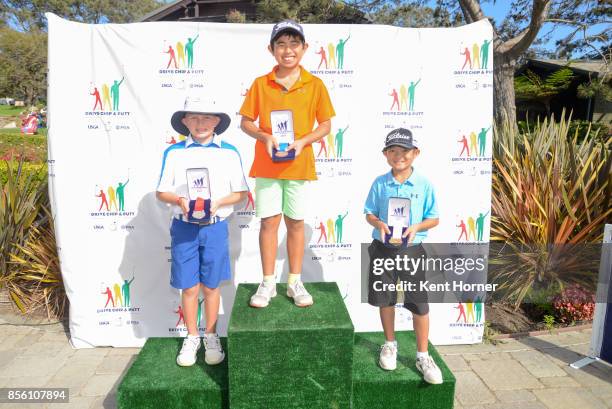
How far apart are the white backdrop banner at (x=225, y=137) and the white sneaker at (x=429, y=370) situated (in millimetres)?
1081

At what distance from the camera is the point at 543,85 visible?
13523 millimetres

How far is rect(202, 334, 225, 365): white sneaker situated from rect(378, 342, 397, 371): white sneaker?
3.27ft

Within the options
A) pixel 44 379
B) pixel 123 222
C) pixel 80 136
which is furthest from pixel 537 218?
pixel 44 379

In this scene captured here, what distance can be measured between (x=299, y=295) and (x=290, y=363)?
17.7 inches

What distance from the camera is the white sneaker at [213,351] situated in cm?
268

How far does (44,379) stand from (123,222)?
1.22 meters

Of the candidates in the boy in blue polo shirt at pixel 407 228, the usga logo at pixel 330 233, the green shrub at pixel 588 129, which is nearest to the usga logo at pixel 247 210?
the usga logo at pixel 330 233

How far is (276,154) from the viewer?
2.53 metres

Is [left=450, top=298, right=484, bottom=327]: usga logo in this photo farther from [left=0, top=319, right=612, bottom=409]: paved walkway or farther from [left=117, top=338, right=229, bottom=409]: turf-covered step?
[left=117, top=338, right=229, bottom=409]: turf-covered step

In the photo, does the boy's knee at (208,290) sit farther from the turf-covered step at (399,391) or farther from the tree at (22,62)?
the tree at (22,62)

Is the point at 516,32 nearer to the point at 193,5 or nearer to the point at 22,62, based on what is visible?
the point at 193,5

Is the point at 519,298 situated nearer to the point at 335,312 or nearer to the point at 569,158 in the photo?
the point at 569,158

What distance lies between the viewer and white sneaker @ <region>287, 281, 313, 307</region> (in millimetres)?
2664

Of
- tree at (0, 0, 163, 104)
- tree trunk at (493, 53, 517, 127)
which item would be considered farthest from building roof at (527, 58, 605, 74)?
tree at (0, 0, 163, 104)
